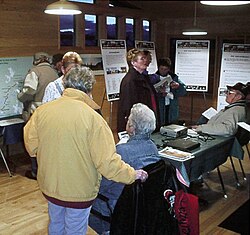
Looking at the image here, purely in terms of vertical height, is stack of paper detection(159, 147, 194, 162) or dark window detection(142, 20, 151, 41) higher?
dark window detection(142, 20, 151, 41)

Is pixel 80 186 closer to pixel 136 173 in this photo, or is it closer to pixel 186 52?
pixel 136 173

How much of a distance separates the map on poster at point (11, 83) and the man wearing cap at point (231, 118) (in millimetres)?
2483

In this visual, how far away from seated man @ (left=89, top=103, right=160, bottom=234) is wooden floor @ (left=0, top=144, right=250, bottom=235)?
2.69 feet

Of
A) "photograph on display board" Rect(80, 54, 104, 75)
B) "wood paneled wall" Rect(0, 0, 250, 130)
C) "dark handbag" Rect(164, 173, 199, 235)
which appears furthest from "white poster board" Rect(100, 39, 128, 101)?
"dark handbag" Rect(164, 173, 199, 235)

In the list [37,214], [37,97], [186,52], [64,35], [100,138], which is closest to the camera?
[100,138]

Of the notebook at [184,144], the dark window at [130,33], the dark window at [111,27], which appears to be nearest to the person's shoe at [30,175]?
the notebook at [184,144]

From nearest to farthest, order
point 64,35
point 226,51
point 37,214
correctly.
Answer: point 37,214, point 64,35, point 226,51

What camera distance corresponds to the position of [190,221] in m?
2.18

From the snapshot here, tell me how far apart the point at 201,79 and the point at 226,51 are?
663 millimetres

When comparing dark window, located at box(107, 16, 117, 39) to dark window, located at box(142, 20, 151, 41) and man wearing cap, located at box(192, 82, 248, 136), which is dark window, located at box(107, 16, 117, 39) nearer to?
dark window, located at box(142, 20, 151, 41)

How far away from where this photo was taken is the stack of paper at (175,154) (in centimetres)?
269

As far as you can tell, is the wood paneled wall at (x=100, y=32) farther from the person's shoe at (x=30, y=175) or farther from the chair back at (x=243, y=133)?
the person's shoe at (x=30, y=175)

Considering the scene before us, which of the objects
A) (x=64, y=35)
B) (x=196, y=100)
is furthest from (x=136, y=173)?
(x=196, y=100)

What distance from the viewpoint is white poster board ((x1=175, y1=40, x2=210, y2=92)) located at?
643 cm
